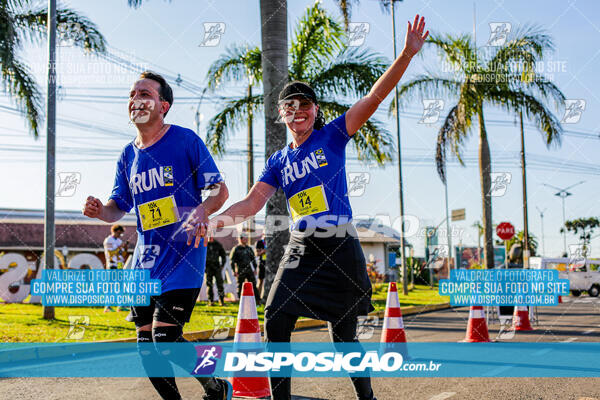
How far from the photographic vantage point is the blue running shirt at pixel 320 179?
3.24m

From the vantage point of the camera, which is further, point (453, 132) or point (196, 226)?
point (453, 132)

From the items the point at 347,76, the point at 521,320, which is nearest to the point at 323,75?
the point at 347,76

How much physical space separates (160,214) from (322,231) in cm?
92

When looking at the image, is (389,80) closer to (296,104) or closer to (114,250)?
(296,104)

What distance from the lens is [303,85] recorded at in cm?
340

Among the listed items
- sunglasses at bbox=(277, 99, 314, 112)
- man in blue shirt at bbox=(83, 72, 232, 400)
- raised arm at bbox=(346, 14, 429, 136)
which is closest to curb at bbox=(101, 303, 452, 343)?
man in blue shirt at bbox=(83, 72, 232, 400)

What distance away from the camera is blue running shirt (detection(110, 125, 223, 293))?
3232 mm

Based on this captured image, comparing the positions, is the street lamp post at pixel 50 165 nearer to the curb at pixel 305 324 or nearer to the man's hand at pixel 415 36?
the curb at pixel 305 324

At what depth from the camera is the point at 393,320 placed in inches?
247

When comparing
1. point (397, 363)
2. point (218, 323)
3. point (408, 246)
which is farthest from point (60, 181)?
point (408, 246)

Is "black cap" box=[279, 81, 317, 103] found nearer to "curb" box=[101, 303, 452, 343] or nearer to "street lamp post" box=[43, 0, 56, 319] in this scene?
"curb" box=[101, 303, 452, 343]

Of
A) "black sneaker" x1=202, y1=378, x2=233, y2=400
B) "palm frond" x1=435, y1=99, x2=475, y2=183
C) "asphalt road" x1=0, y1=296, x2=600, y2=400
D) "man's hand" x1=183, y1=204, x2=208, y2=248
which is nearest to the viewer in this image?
"man's hand" x1=183, y1=204, x2=208, y2=248

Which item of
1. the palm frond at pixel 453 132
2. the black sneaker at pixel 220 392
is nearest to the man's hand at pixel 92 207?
the black sneaker at pixel 220 392

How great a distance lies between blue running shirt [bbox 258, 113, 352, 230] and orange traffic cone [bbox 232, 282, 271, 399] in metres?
1.54
